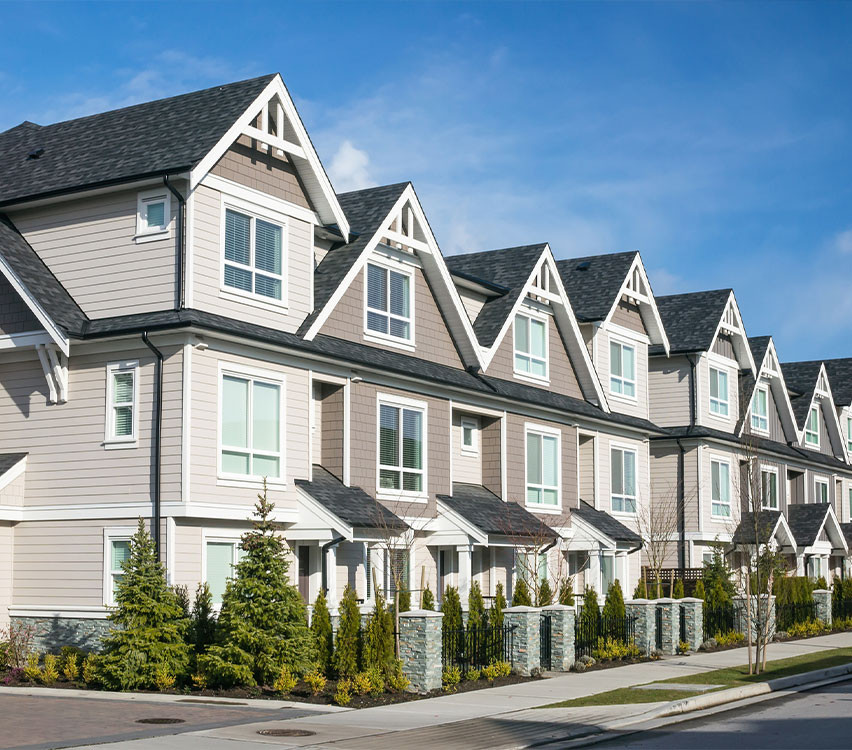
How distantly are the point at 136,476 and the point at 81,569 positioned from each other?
2.25 metres

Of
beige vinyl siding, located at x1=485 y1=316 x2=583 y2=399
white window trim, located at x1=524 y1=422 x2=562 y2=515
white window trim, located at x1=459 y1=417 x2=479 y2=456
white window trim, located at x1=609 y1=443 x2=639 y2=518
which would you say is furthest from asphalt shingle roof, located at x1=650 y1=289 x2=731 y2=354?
white window trim, located at x1=459 y1=417 x2=479 y2=456

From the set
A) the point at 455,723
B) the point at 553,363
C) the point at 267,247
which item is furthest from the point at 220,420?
the point at 553,363

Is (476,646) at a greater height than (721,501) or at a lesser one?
lesser

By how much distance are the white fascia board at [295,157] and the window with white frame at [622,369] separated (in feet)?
50.2

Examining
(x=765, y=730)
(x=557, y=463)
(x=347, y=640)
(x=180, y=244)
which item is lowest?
(x=765, y=730)

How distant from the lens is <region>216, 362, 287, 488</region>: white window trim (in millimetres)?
23297

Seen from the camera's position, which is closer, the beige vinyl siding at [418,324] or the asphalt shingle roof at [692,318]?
the beige vinyl siding at [418,324]

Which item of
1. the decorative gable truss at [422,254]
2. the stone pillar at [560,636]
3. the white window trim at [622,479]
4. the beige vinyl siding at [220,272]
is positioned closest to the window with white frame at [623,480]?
the white window trim at [622,479]

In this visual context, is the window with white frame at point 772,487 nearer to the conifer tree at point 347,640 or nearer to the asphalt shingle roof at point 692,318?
the asphalt shingle roof at point 692,318

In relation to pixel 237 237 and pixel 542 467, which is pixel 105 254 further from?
pixel 542 467

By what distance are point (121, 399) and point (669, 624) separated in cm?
1539

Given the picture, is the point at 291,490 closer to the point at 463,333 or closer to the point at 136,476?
→ the point at 136,476

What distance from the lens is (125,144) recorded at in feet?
84.4

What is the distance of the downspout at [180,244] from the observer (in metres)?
23.2
